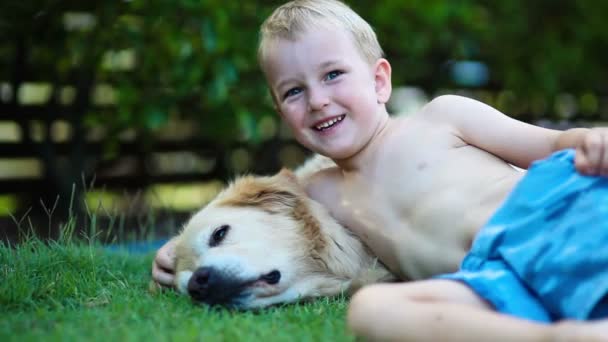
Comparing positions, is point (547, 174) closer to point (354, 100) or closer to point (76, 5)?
point (354, 100)

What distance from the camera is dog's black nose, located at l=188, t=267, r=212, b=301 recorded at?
221cm

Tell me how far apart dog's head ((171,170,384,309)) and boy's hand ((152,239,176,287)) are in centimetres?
5

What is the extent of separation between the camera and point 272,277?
2.30 meters

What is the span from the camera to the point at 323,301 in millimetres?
2318

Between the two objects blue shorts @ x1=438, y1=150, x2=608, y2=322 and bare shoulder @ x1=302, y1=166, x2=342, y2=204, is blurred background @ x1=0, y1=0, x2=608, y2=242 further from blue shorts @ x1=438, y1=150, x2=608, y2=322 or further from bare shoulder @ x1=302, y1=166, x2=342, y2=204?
blue shorts @ x1=438, y1=150, x2=608, y2=322

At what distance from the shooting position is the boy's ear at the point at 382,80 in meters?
2.55

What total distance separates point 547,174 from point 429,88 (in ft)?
15.0

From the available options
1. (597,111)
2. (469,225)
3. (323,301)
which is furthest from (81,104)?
(597,111)

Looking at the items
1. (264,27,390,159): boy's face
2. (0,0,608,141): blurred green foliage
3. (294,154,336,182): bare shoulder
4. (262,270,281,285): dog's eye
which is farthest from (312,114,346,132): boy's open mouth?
(0,0,608,141): blurred green foliage

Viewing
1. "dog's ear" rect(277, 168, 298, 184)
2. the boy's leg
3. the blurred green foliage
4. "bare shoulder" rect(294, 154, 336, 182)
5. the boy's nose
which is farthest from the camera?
the blurred green foliage

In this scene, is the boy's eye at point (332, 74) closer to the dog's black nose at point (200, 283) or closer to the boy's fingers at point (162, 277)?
the dog's black nose at point (200, 283)

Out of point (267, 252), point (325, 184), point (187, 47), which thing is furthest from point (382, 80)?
point (187, 47)

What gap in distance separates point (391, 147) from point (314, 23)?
453 mm

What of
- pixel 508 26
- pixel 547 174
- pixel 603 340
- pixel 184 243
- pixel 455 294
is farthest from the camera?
pixel 508 26
